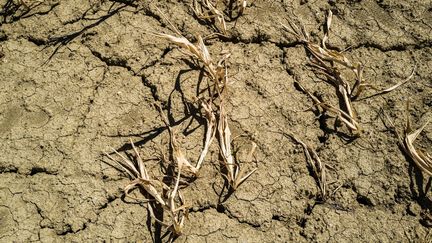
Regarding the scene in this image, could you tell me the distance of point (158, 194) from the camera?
80.3 inches

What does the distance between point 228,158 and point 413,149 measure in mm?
968

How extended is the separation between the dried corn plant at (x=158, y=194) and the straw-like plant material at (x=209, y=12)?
93cm

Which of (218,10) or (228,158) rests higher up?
(218,10)

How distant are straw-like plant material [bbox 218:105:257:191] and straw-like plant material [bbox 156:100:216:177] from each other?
0.05 meters

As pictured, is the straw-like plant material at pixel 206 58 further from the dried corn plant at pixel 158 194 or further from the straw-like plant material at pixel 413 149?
the straw-like plant material at pixel 413 149

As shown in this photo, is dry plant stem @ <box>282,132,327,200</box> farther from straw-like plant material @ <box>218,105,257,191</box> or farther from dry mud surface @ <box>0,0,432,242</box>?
straw-like plant material @ <box>218,105,257,191</box>

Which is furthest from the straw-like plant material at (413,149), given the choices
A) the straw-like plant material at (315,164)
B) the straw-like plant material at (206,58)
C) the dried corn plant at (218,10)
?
the dried corn plant at (218,10)

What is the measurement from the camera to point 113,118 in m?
2.24

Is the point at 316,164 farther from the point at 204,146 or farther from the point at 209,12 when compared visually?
the point at 209,12

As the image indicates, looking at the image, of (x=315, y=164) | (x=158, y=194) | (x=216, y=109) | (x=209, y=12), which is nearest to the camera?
(x=158, y=194)

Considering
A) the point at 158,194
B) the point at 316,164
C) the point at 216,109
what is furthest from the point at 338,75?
the point at 158,194

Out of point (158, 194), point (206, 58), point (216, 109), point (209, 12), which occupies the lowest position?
point (158, 194)

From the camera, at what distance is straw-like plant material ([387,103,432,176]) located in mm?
2119

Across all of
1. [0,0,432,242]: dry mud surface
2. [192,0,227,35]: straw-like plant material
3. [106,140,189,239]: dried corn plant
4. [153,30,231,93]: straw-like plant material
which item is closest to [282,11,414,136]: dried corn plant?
[0,0,432,242]: dry mud surface
